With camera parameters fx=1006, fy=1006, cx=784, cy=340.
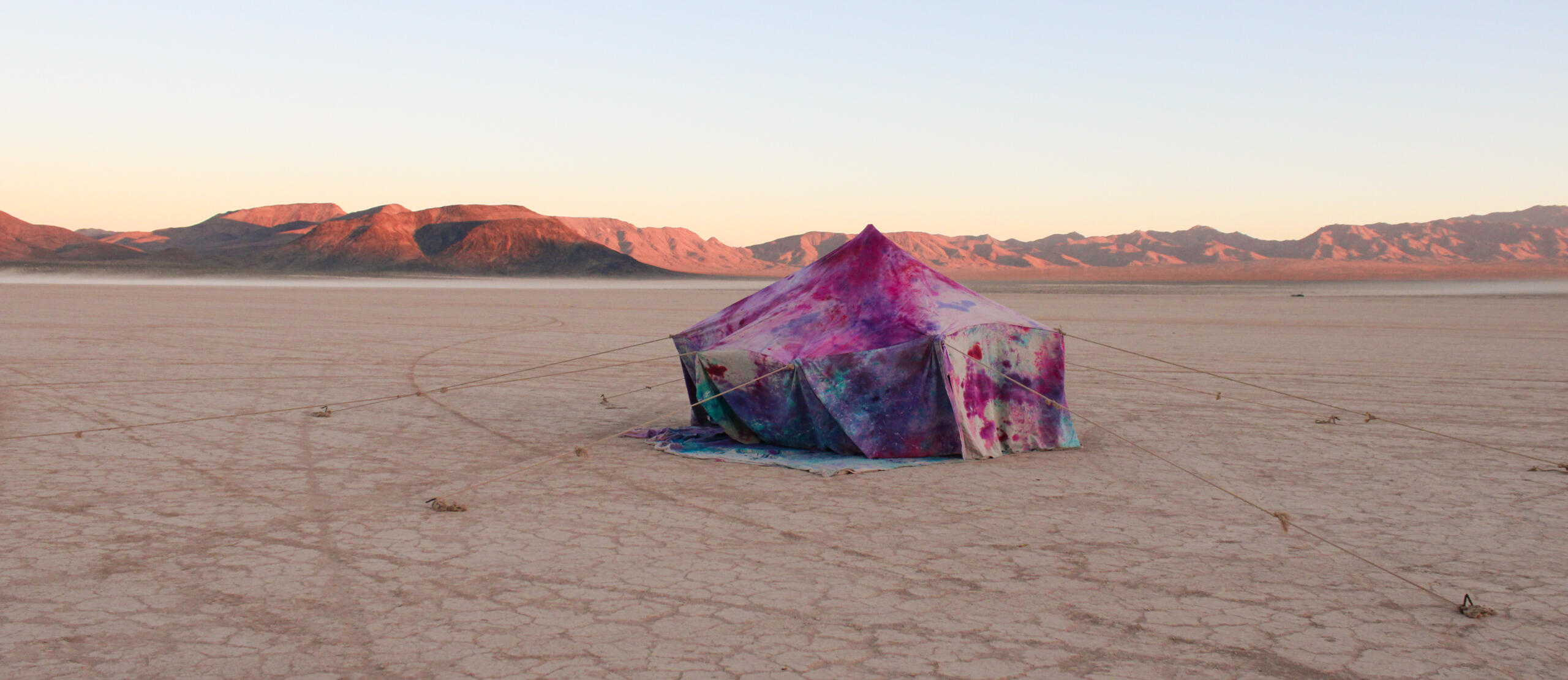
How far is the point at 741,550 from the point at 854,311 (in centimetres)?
318

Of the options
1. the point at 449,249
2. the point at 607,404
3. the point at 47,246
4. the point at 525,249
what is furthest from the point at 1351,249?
the point at 47,246

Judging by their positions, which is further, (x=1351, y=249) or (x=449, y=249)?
(x=1351, y=249)

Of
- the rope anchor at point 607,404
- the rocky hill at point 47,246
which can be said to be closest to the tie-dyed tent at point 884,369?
the rope anchor at point 607,404

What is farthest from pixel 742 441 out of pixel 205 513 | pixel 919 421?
pixel 205 513

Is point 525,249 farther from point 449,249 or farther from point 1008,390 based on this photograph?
point 1008,390

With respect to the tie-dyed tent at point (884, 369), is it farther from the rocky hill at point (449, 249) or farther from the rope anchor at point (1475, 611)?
the rocky hill at point (449, 249)

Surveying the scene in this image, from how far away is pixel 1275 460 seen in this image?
24.3 ft

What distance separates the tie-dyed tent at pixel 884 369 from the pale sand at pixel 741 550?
0.46m

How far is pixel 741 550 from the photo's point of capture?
5.02 m

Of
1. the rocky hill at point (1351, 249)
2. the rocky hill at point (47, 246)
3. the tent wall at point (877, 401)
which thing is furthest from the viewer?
the rocky hill at point (1351, 249)

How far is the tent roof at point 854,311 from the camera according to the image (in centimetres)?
746

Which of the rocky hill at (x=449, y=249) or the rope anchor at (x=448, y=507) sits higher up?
the rocky hill at (x=449, y=249)

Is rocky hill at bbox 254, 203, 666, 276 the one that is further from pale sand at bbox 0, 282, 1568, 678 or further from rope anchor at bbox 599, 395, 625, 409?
pale sand at bbox 0, 282, 1568, 678

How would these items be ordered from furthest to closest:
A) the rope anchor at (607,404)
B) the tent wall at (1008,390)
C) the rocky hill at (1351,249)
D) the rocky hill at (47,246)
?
the rocky hill at (1351,249) → the rocky hill at (47,246) → the rope anchor at (607,404) → the tent wall at (1008,390)
